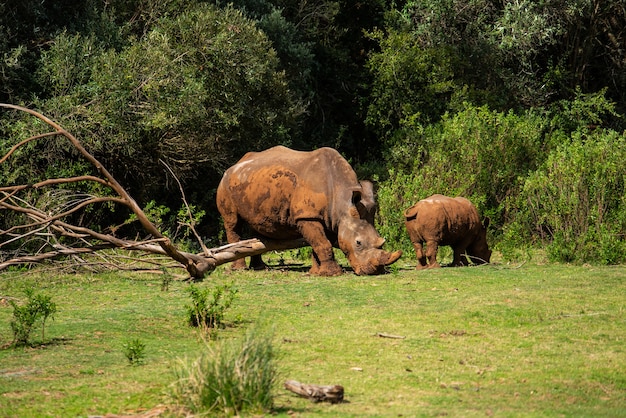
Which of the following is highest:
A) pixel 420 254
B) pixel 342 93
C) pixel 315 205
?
pixel 342 93

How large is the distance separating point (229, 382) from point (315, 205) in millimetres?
8283

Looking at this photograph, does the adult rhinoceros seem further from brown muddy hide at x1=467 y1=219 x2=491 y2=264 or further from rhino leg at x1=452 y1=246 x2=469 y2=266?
brown muddy hide at x1=467 y1=219 x2=491 y2=264

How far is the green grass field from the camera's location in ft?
26.0

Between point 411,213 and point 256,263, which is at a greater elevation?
point 411,213

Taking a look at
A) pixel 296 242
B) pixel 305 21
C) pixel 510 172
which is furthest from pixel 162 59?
pixel 305 21

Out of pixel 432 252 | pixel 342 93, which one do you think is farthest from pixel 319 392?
pixel 342 93

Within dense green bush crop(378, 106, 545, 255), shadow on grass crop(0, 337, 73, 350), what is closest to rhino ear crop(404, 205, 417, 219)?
dense green bush crop(378, 106, 545, 255)

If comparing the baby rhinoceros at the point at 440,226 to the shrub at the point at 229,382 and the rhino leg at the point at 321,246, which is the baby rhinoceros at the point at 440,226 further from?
the shrub at the point at 229,382

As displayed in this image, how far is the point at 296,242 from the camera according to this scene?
54.1 ft

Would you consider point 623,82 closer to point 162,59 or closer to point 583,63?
point 583,63

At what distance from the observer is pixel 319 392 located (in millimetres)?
7734

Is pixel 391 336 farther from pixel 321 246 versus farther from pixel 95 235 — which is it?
pixel 321 246

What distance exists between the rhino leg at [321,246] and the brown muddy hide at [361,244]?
0.27 meters

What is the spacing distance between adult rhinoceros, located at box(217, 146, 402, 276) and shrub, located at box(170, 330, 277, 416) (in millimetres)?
7329
